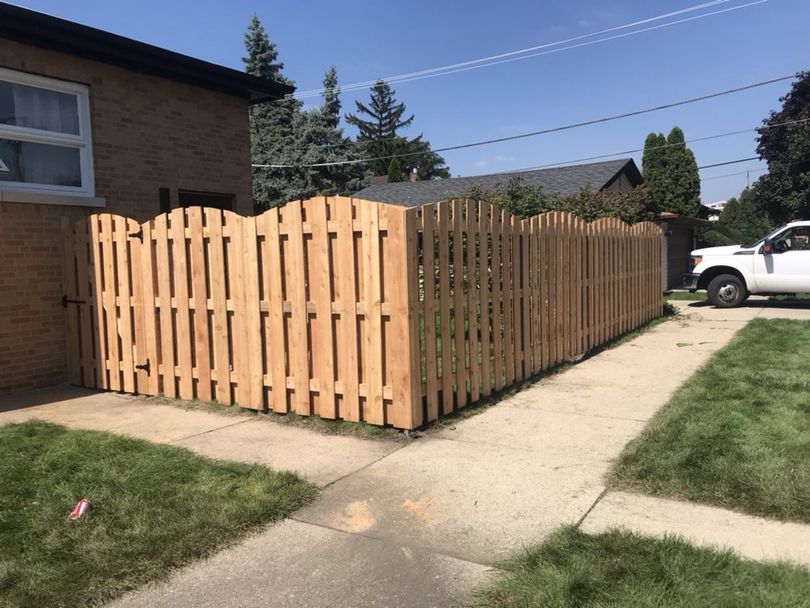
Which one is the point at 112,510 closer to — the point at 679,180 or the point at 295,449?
the point at 295,449

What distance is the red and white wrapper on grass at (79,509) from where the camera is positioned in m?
3.76

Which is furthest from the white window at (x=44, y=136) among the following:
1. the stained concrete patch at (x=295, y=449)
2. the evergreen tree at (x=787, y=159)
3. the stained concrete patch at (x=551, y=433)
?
the evergreen tree at (x=787, y=159)

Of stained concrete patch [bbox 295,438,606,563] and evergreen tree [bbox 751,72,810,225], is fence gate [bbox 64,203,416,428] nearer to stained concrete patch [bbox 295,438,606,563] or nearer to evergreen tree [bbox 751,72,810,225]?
stained concrete patch [bbox 295,438,606,563]

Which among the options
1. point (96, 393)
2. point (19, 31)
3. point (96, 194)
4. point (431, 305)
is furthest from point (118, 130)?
point (431, 305)

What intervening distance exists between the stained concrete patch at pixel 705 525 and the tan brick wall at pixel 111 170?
256 inches

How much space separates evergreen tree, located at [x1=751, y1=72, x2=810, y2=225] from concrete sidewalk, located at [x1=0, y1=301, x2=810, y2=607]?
69.4 ft

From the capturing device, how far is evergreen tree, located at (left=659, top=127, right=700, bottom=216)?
42.5 meters

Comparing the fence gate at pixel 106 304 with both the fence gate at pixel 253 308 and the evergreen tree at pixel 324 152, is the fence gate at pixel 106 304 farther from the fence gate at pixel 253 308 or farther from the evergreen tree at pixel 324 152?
the evergreen tree at pixel 324 152

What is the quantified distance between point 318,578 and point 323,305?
9.19 ft

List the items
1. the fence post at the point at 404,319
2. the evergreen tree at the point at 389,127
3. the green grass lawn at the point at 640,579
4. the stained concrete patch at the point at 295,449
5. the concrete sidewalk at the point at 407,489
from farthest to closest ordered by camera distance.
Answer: the evergreen tree at the point at 389,127 → the fence post at the point at 404,319 → the stained concrete patch at the point at 295,449 → the concrete sidewalk at the point at 407,489 → the green grass lawn at the point at 640,579

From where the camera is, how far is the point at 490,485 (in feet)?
14.0

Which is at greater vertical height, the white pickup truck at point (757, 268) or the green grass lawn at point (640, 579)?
the white pickup truck at point (757, 268)

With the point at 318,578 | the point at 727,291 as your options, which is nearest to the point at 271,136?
the point at 727,291

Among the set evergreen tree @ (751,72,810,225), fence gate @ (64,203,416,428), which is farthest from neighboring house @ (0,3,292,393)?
evergreen tree @ (751,72,810,225)
